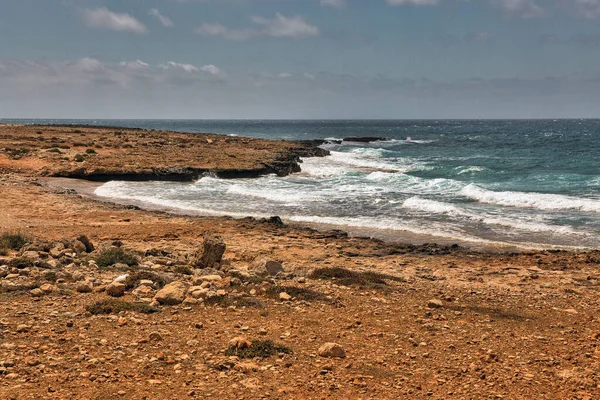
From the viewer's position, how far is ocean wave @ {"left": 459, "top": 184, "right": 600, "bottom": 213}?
2459cm

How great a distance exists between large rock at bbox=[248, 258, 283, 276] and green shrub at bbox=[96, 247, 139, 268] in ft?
8.77

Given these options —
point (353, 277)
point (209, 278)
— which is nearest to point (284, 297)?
point (209, 278)

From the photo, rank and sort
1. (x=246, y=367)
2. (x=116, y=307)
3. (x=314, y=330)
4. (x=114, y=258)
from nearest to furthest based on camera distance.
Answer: (x=246, y=367)
(x=314, y=330)
(x=116, y=307)
(x=114, y=258)

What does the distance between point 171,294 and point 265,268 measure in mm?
3033

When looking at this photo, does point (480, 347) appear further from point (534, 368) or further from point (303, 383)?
point (303, 383)

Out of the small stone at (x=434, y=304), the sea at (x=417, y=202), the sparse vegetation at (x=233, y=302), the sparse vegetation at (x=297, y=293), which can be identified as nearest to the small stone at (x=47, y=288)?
the sparse vegetation at (x=233, y=302)

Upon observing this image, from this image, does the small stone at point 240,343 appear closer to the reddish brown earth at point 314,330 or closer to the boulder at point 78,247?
the reddish brown earth at point 314,330

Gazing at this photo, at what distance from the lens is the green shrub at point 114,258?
11.5m

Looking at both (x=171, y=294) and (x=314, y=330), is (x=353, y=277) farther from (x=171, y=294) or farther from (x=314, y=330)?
(x=171, y=294)

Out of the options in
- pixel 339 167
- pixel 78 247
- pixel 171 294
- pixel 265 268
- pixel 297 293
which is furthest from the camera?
pixel 339 167

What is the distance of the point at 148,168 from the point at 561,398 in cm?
3132

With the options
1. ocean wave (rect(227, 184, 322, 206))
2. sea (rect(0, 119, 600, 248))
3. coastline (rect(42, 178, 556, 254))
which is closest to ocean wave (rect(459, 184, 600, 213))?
sea (rect(0, 119, 600, 248))

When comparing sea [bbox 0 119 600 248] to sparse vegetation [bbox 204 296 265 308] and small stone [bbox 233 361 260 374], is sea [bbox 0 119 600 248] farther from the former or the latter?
small stone [bbox 233 361 260 374]

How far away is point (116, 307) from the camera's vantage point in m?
8.55
